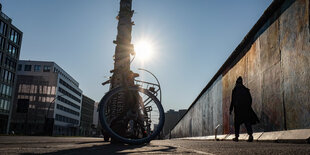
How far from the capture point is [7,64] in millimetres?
50812

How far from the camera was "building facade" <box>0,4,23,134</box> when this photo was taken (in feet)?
160

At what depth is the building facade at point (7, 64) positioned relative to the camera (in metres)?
48.7

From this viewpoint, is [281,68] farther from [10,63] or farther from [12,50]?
[12,50]

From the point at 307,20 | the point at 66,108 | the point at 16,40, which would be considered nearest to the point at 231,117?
the point at 307,20

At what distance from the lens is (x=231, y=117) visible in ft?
41.5

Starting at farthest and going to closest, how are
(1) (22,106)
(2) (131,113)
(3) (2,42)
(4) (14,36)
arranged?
(4) (14,36) < (3) (2,42) < (1) (22,106) < (2) (131,113)

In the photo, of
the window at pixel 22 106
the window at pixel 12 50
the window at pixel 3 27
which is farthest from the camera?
the window at pixel 12 50

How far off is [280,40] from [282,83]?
4.01 feet

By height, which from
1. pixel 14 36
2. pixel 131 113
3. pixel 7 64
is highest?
pixel 14 36

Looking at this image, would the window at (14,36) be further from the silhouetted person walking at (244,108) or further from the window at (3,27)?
the silhouetted person walking at (244,108)

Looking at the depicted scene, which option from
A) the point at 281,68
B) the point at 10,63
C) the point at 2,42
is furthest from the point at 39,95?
the point at 281,68

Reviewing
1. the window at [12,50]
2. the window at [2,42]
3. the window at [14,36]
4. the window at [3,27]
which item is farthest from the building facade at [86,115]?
the window at [3,27]

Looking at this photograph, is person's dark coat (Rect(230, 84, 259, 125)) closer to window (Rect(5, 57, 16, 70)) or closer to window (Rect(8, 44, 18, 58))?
window (Rect(5, 57, 16, 70))

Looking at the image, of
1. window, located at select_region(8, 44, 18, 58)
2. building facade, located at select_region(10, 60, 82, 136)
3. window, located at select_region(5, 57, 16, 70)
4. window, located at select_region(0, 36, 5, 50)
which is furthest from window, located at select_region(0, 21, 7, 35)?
building facade, located at select_region(10, 60, 82, 136)
